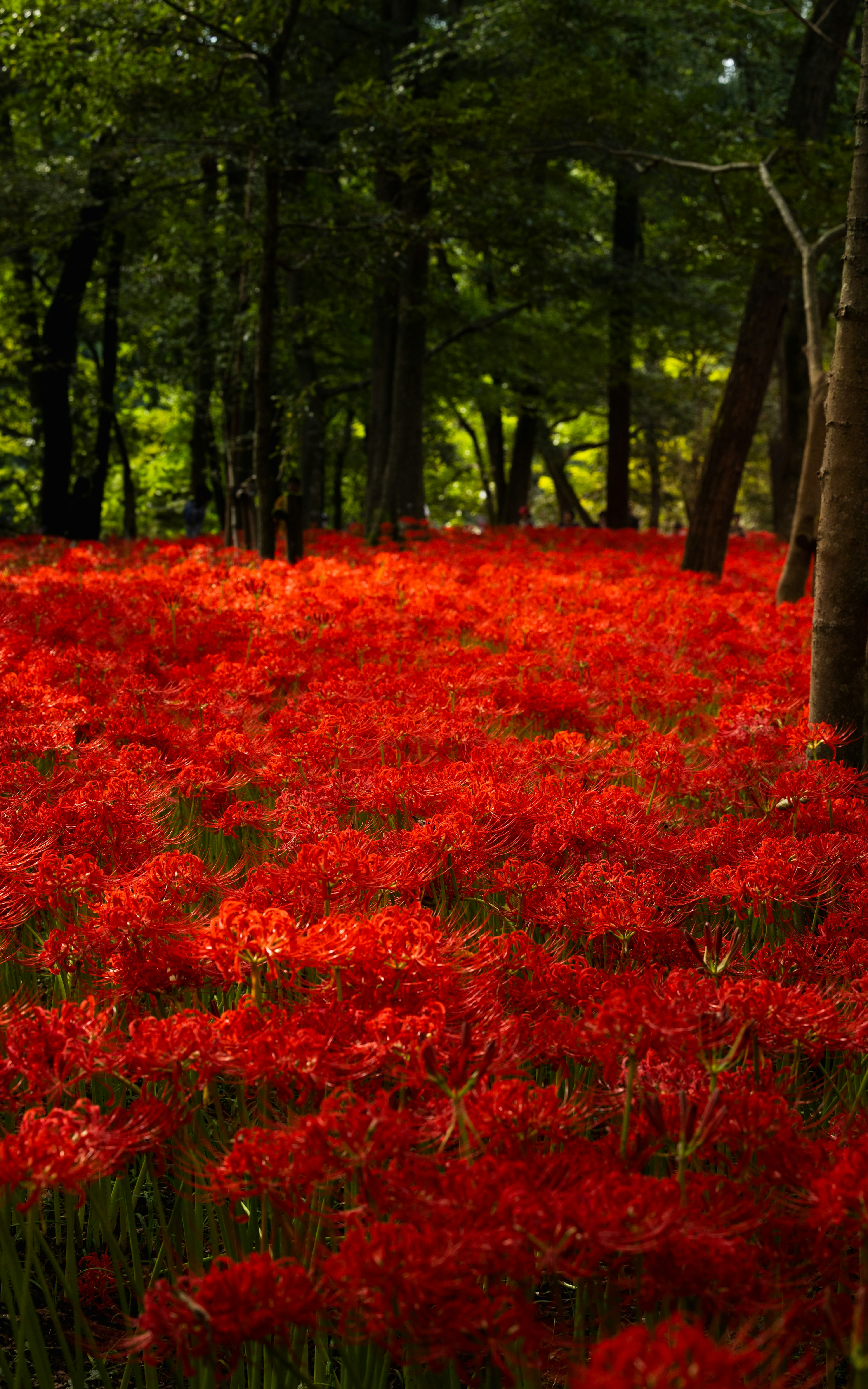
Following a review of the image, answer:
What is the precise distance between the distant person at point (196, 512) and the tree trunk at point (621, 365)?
22.0ft

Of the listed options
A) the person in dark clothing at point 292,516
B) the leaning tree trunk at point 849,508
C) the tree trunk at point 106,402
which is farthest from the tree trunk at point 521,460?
the leaning tree trunk at point 849,508

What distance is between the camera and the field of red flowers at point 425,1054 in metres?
1.45

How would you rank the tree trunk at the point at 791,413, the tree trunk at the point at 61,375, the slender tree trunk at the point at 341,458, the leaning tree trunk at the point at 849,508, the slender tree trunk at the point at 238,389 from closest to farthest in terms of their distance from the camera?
the leaning tree trunk at the point at 849,508
the slender tree trunk at the point at 238,389
the tree trunk at the point at 61,375
the tree trunk at the point at 791,413
the slender tree trunk at the point at 341,458

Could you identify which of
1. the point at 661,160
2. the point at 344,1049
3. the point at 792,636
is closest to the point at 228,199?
the point at 661,160

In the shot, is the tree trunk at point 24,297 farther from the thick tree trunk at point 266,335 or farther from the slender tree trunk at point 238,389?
the thick tree trunk at point 266,335

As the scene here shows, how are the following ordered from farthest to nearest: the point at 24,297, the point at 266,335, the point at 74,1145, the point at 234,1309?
the point at 24,297 → the point at 266,335 → the point at 74,1145 → the point at 234,1309

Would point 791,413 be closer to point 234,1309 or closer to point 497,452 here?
point 497,452

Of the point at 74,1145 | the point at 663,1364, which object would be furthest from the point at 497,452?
the point at 663,1364

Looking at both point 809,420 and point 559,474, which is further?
point 559,474

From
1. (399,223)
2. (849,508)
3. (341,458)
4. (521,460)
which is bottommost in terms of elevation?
(849,508)

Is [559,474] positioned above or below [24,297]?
below

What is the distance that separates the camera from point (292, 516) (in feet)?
34.8

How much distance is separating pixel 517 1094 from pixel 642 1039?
0.27 m

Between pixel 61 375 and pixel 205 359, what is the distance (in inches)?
87.0
